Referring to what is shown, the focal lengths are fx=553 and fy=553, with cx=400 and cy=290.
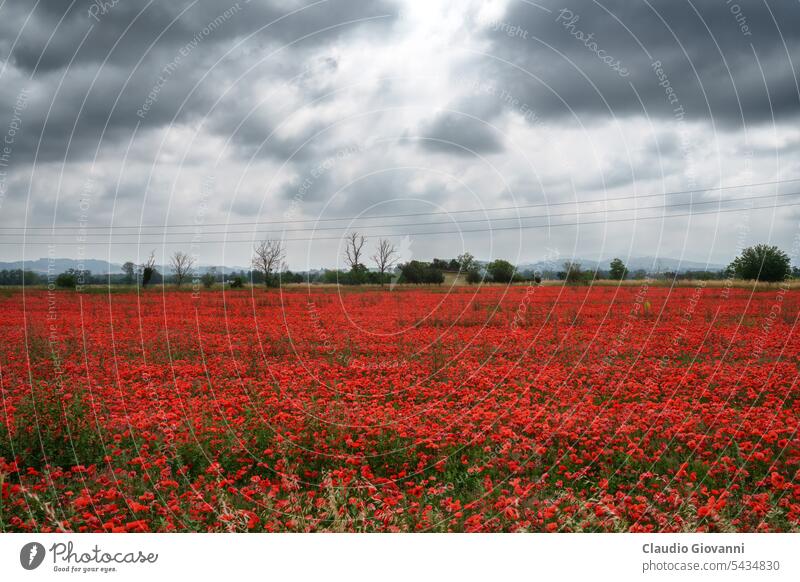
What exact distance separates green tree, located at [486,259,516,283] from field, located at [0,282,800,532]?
3666 cm

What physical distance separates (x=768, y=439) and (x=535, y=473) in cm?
361

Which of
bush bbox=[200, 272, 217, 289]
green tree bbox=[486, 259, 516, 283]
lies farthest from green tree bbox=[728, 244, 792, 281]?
bush bbox=[200, 272, 217, 289]

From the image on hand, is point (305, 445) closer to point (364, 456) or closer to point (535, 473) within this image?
point (364, 456)

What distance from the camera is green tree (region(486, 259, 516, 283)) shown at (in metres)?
54.7

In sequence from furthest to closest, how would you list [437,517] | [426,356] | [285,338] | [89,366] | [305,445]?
1. [285,338]
2. [426,356]
3. [89,366]
4. [305,445]
5. [437,517]

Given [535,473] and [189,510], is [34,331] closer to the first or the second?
[189,510]

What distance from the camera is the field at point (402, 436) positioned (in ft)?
21.7

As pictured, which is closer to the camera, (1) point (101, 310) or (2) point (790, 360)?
(2) point (790, 360)

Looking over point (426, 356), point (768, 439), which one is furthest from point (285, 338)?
point (768, 439)

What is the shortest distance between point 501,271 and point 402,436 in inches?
1874

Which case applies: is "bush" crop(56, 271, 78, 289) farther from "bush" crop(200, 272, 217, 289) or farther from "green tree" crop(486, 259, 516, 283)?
"green tree" crop(486, 259, 516, 283)

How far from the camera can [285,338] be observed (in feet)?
63.3

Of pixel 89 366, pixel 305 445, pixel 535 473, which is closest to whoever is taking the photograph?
pixel 535 473

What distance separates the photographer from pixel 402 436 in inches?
356
